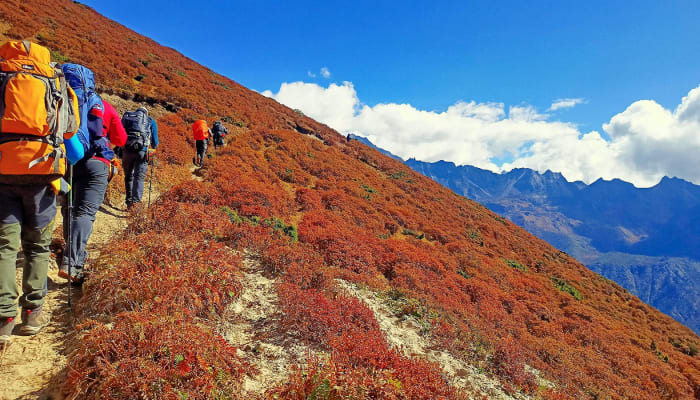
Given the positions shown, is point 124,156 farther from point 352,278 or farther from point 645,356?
point 645,356

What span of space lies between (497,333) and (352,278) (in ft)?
14.7

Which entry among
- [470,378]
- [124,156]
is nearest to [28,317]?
[124,156]

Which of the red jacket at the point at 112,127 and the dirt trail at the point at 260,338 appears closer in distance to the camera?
the dirt trail at the point at 260,338

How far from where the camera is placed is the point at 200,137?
1158cm

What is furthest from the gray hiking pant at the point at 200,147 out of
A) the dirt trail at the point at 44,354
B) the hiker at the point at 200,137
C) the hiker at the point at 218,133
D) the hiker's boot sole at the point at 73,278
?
the hiker's boot sole at the point at 73,278

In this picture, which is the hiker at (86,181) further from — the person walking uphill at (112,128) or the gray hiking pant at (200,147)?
the gray hiking pant at (200,147)

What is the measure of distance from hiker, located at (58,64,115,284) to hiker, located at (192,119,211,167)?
7179 millimetres

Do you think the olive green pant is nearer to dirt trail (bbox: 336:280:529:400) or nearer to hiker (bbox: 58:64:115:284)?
hiker (bbox: 58:64:115:284)

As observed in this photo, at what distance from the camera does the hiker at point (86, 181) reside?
415 centimetres

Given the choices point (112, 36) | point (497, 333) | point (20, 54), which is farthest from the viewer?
point (112, 36)

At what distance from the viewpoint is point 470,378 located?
5766 mm

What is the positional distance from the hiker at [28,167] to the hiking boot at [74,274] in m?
0.78

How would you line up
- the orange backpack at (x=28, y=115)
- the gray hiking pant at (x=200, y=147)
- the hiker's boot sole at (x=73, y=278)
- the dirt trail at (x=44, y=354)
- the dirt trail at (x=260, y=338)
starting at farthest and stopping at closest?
the gray hiking pant at (x=200, y=147)
the hiker's boot sole at (x=73, y=278)
the dirt trail at (x=260, y=338)
the orange backpack at (x=28, y=115)
the dirt trail at (x=44, y=354)

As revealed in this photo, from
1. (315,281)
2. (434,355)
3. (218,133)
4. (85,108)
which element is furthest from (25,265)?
(218,133)
